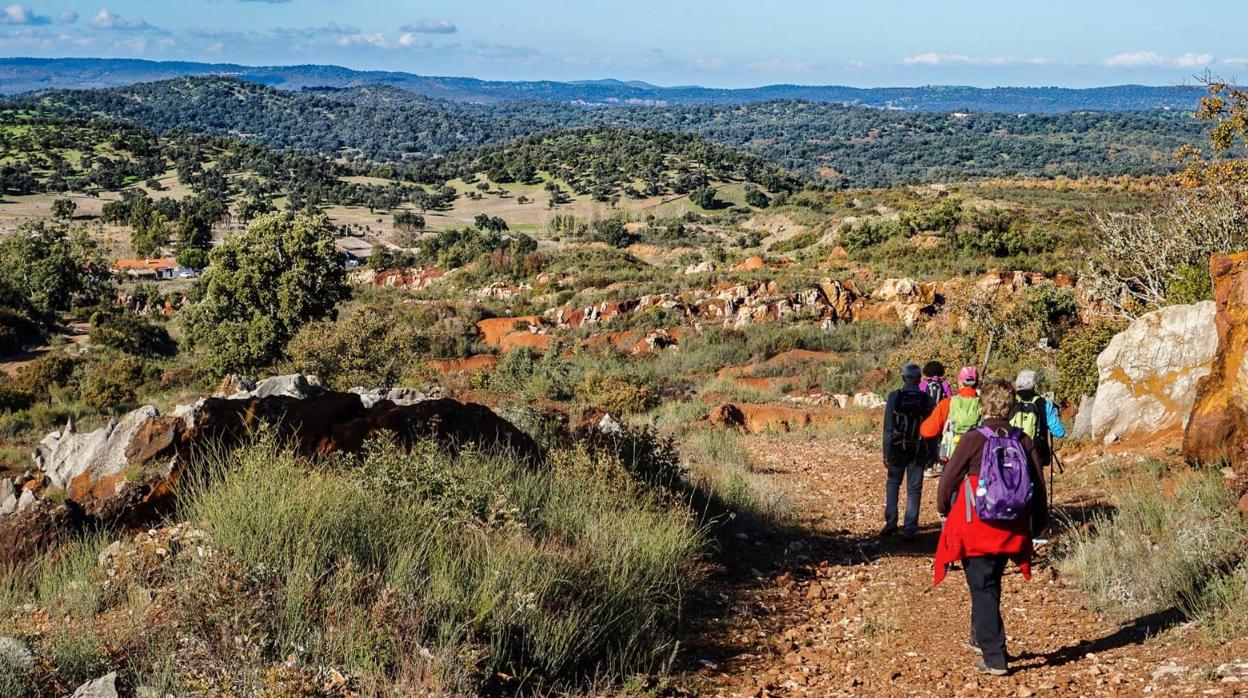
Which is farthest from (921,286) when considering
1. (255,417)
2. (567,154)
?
(567,154)

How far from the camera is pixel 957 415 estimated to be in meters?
6.86

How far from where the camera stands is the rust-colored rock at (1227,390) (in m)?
8.59

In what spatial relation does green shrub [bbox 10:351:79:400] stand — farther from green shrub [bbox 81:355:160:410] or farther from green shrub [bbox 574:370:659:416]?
green shrub [bbox 574:370:659:416]

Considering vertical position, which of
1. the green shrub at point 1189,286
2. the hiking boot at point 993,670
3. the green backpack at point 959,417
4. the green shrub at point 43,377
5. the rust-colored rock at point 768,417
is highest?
the green shrub at point 1189,286

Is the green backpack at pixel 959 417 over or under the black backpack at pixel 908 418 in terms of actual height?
over

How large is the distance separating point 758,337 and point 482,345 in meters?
9.07

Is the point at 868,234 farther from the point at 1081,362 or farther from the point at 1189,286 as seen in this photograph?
the point at 1081,362

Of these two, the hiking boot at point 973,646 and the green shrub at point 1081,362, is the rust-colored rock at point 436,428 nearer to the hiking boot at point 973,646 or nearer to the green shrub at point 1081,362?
the hiking boot at point 973,646

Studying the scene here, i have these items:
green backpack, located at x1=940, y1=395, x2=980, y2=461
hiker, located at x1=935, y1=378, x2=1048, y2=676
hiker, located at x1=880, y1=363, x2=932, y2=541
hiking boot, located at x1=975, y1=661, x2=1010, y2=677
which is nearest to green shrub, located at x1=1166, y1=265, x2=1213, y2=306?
hiker, located at x1=880, y1=363, x2=932, y2=541

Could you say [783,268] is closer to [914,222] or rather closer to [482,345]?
[914,222]

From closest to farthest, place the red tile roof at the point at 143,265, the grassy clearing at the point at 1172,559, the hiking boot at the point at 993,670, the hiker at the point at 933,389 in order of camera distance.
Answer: the hiking boot at the point at 993,670
the grassy clearing at the point at 1172,559
the hiker at the point at 933,389
the red tile roof at the point at 143,265

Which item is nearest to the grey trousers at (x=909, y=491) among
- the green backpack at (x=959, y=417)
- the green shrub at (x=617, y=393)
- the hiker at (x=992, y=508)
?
the green backpack at (x=959, y=417)

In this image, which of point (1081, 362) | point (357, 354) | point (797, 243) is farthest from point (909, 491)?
point (797, 243)

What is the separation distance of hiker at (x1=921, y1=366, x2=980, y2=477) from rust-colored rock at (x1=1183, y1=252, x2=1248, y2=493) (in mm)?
2867
